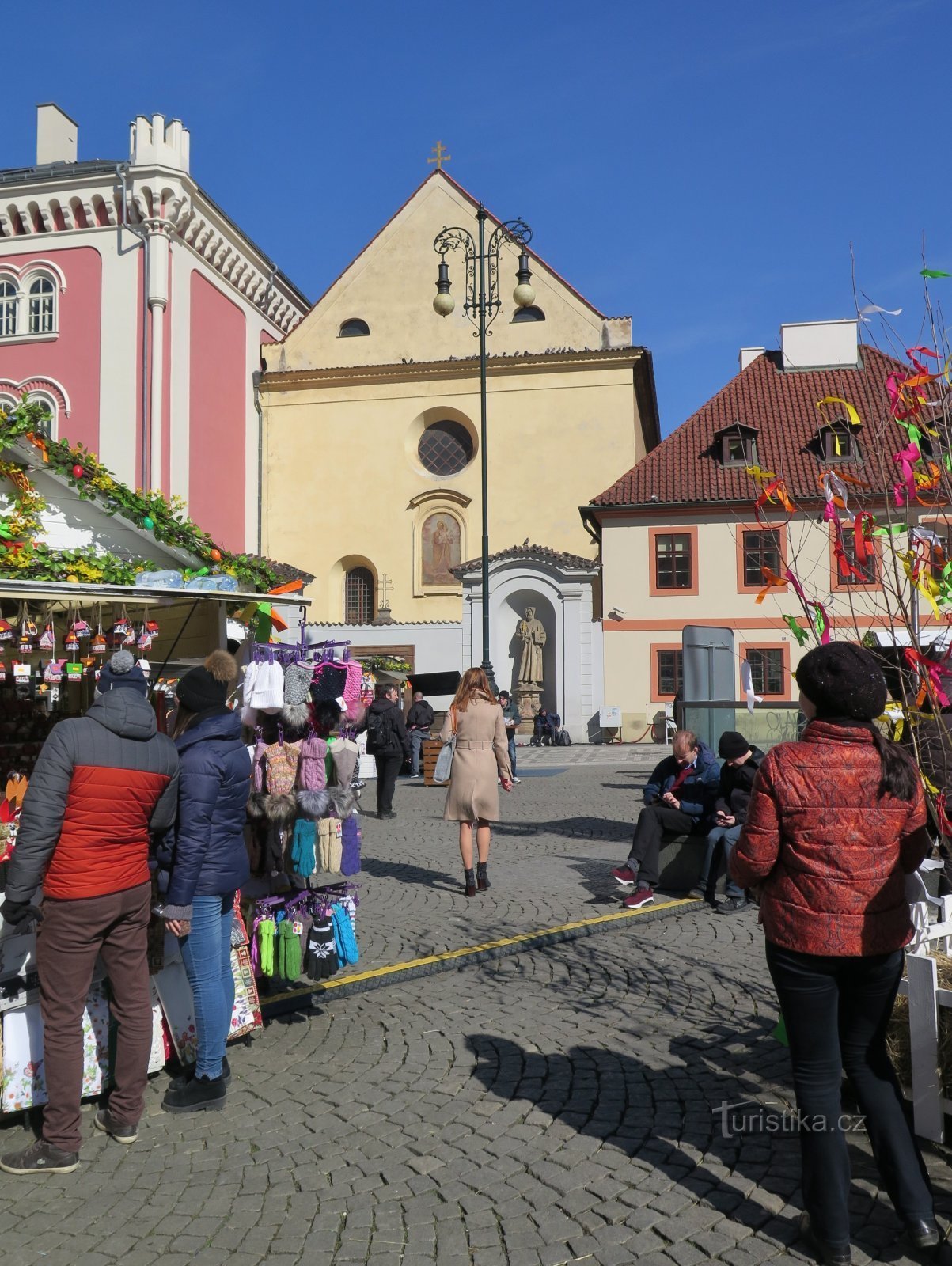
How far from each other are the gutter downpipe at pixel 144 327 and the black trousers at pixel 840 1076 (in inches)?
1236

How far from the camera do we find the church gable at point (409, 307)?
3862cm

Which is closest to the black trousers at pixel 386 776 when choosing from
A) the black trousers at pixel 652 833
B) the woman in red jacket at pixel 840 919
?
the black trousers at pixel 652 833

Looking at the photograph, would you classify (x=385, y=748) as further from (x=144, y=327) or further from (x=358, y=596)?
(x=358, y=596)

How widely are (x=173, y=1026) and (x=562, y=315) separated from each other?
35.8 metres

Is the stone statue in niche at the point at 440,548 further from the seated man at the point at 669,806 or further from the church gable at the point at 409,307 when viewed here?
the seated man at the point at 669,806

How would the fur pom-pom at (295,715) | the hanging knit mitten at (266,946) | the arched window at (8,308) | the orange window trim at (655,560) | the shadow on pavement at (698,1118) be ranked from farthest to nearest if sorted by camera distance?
1. the arched window at (8,308)
2. the orange window trim at (655,560)
3. the fur pom-pom at (295,715)
4. the hanging knit mitten at (266,946)
5. the shadow on pavement at (698,1118)

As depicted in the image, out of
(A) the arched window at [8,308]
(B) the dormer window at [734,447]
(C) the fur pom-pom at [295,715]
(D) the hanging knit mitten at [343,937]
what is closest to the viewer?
(D) the hanging knit mitten at [343,937]

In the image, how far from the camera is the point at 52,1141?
13.5ft

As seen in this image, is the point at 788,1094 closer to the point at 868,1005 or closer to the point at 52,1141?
the point at 868,1005

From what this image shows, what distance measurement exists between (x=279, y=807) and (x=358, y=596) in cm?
3449

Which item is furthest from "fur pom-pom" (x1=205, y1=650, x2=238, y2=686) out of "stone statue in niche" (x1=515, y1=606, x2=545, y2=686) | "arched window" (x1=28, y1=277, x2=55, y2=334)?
"arched window" (x1=28, y1=277, x2=55, y2=334)

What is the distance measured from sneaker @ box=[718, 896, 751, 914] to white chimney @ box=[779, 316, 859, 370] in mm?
A: 31054

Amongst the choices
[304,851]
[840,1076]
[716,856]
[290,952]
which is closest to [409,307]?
Result: [716,856]

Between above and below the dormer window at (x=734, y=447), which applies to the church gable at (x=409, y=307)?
above
